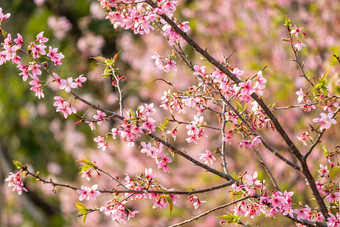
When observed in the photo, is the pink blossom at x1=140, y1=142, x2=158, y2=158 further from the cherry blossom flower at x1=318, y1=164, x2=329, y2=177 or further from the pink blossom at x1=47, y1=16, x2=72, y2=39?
the pink blossom at x1=47, y1=16, x2=72, y2=39

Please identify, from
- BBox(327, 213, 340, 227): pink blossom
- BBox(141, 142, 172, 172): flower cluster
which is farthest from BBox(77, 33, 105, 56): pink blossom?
BBox(327, 213, 340, 227): pink blossom

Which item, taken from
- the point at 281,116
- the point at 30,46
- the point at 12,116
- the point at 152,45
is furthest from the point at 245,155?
the point at 30,46

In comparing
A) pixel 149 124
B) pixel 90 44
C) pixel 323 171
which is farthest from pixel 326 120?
pixel 90 44

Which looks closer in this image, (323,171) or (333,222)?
(333,222)

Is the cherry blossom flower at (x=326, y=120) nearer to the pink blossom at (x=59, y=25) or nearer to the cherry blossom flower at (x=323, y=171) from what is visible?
the cherry blossom flower at (x=323, y=171)

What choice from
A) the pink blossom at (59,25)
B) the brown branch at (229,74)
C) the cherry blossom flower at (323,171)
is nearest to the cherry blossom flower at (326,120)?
the brown branch at (229,74)

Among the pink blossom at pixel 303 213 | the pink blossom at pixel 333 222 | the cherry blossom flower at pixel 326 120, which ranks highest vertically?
the cherry blossom flower at pixel 326 120

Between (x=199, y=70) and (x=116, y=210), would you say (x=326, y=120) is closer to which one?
(x=199, y=70)

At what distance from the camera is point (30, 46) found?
2.07 meters

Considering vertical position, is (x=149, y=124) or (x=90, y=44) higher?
(x=90, y=44)

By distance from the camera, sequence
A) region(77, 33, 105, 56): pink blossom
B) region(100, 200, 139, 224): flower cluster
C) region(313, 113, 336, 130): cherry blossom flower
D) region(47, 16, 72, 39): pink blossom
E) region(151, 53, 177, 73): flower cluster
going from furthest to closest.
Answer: region(77, 33, 105, 56): pink blossom → region(47, 16, 72, 39): pink blossom → region(151, 53, 177, 73): flower cluster → region(100, 200, 139, 224): flower cluster → region(313, 113, 336, 130): cherry blossom flower

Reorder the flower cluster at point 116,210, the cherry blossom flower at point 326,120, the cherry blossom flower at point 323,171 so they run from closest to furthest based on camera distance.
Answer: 1. the cherry blossom flower at point 326,120
2. the flower cluster at point 116,210
3. the cherry blossom flower at point 323,171

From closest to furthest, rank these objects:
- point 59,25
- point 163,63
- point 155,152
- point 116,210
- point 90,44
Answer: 1. point 116,210
2. point 155,152
3. point 163,63
4. point 59,25
5. point 90,44

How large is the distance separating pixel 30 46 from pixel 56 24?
20.4 ft
